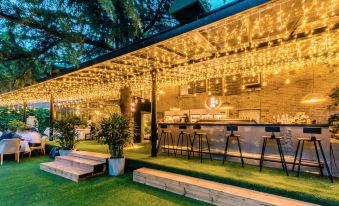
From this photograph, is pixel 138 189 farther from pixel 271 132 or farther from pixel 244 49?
pixel 244 49

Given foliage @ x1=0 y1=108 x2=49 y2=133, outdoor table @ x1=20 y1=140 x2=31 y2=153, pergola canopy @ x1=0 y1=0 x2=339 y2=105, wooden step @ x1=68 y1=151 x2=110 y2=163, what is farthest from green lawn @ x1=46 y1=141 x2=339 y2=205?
foliage @ x1=0 y1=108 x2=49 y2=133

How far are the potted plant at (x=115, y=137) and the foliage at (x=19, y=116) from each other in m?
12.2

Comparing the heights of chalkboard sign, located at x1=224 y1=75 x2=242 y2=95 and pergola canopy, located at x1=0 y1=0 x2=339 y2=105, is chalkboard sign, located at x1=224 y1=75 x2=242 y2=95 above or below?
below

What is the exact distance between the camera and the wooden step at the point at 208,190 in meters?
3.18

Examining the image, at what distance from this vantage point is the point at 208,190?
371cm

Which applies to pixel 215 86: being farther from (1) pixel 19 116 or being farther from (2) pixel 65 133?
(1) pixel 19 116

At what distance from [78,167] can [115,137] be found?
158 cm

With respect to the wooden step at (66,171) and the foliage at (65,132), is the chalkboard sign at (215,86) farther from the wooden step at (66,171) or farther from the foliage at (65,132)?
the wooden step at (66,171)

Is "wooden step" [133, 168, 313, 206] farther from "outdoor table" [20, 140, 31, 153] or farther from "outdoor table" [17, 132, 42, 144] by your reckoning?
"outdoor table" [17, 132, 42, 144]

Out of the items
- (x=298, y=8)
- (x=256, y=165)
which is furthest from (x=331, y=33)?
(x=256, y=165)

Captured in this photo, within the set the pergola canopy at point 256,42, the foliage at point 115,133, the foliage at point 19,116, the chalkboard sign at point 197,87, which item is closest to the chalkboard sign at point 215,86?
the chalkboard sign at point 197,87

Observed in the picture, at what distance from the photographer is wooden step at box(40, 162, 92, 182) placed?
5.15 meters

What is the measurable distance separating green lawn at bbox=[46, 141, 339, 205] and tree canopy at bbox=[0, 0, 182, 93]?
4068mm

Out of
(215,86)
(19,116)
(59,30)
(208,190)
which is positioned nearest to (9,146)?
(59,30)
